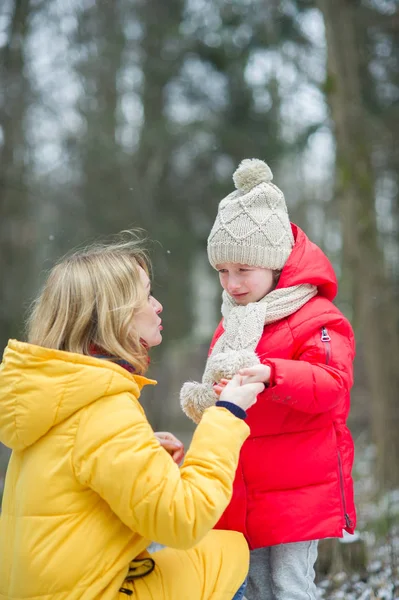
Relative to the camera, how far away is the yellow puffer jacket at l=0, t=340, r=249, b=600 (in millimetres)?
1898

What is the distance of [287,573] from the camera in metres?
2.45

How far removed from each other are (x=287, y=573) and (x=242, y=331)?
902mm

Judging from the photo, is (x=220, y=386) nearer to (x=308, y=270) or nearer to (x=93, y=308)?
(x=93, y=308)

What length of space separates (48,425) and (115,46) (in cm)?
900

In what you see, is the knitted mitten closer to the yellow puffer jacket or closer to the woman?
the woman

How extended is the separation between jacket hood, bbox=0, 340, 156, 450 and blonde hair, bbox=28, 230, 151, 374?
13cm

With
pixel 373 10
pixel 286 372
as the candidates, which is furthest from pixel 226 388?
pixel 373 10

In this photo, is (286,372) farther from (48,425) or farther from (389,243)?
(389,243)

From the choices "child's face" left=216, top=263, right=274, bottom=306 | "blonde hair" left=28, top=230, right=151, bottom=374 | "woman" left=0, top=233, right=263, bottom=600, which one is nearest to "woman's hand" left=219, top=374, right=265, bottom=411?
"woman" left=0, top=233, right=263, bottom=600

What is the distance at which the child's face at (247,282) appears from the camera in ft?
8.56

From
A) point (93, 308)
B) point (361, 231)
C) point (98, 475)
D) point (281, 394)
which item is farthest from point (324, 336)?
point (361, 231)

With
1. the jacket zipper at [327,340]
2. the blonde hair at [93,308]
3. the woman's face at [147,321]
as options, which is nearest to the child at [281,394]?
the jacket zipper at [327,340]

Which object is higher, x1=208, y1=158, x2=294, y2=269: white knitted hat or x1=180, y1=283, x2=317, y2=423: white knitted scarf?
x1=208, y1=158, x2=294, y2=269: white knitted hat

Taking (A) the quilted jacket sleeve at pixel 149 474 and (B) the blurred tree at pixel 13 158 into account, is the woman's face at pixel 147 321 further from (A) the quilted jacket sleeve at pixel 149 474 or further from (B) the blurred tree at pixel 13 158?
(B) the blurred tree at pixel 13 158
